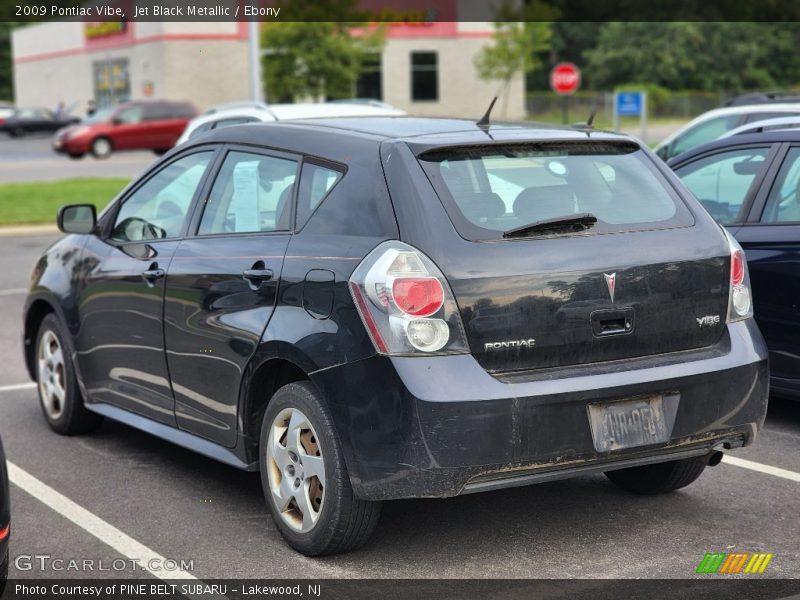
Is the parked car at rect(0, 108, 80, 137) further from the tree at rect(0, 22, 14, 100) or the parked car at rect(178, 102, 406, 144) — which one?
the parked car at rect(178, 102, 406, 144)

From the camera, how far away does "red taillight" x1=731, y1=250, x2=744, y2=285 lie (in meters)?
5.08

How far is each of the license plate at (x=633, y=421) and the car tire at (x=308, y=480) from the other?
2.91ft

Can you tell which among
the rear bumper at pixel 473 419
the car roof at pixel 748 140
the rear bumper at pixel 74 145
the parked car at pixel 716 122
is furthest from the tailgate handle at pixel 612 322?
the rear bumper at pixel 74 145

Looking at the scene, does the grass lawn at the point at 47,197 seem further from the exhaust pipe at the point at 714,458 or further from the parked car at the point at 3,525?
the parked car at the point at 3,525

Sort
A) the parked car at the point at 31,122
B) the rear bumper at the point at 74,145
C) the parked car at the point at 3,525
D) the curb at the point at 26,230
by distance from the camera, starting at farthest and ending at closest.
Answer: the parked car at the point at 31,122 < the rear bumper at the point at 74,145 < the curb at the point at 26,230 < the parked car at the point at 3,525

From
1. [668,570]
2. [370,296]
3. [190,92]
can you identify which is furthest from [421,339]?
[190,92]

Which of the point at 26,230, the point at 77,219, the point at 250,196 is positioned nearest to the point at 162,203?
the point at 77,219

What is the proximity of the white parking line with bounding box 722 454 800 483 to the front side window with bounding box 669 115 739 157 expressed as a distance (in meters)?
6.39

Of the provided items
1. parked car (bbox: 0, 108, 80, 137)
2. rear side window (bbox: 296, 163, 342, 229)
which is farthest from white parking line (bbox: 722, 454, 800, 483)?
parked car (bbox: 0, 108, 80, 137)

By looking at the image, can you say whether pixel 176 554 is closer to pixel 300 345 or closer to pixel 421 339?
pixel 300 345

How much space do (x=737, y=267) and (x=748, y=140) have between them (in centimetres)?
236

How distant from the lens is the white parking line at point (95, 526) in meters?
4.82

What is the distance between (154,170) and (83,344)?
1.00 metres

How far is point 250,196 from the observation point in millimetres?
5551
